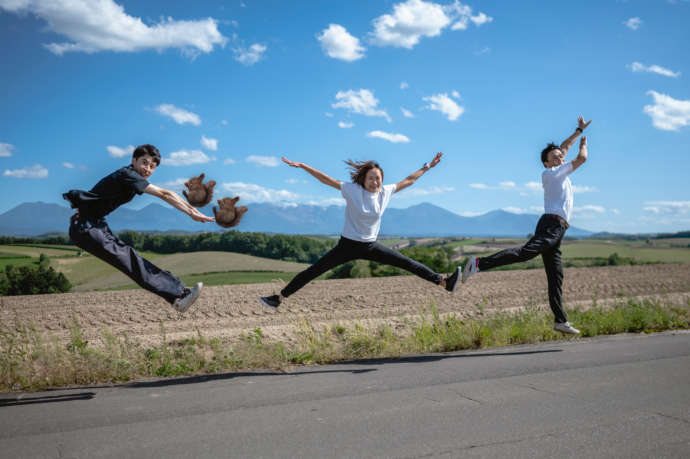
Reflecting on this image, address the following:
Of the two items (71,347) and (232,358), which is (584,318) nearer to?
(232,358)

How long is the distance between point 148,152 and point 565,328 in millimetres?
6546

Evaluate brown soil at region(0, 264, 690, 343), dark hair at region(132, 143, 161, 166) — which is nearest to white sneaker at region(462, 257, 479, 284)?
brown soil at region(0, 264, 690, 343)

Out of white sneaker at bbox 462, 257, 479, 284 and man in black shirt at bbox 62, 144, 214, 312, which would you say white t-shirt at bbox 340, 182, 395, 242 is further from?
man in black shirt at bbox 62, 144, 214, 312

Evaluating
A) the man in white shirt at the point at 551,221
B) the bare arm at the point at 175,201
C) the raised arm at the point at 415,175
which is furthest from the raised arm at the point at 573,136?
the bare arm at the point at 175,201

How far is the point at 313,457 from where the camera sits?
3334mm

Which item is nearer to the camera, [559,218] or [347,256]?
[347,256]

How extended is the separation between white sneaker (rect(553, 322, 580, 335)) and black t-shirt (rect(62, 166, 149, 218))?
6.40 meters

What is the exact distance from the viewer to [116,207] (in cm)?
545

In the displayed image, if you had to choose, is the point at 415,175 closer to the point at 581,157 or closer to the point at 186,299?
the point at 581,157

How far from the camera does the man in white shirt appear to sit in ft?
23.0

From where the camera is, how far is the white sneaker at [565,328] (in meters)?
7.76

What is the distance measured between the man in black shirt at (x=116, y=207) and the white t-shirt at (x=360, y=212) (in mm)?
1830

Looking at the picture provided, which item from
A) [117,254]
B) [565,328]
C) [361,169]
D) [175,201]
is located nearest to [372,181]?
[361,169]

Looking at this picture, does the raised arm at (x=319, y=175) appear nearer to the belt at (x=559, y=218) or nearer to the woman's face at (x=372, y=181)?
the woman's face at (x=372, y=181)
